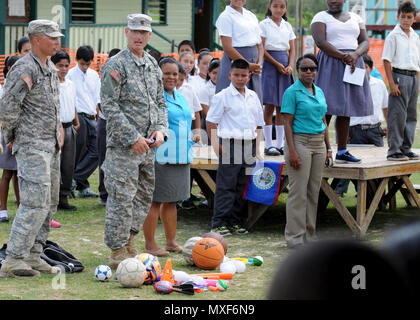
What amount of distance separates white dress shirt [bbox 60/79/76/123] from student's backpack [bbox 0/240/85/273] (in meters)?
2.88

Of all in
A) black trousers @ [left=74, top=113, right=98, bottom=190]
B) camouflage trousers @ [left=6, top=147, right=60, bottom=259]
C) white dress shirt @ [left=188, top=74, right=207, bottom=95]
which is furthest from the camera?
white dress shirt @ [left=188, top=74, right=207, bottom=95]

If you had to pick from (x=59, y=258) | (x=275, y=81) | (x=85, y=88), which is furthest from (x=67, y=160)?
(x=59, y=258)

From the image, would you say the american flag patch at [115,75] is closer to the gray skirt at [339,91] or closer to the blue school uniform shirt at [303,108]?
the blue school uniform shirt at [303,108]

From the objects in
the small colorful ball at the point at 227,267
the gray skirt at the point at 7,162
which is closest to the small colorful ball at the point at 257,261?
the small colorful ball at the point at 227,267

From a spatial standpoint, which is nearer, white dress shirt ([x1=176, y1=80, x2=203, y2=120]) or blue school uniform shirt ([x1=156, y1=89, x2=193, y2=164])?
blue school uniform shirt ([x1=156, y1=89, x2=193, y2=164])

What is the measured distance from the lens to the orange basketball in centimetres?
628

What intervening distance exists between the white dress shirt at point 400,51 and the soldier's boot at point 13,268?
4591 millimetres

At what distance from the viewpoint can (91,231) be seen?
8.05m

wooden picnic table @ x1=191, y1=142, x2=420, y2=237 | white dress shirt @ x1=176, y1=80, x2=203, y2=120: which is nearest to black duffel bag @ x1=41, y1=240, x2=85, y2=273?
wooden picnic table @ x1=191, y1=142, x2=420, y2=237

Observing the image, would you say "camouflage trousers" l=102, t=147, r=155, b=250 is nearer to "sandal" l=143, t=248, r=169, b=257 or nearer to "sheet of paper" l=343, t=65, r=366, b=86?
"sandal" l=143, t=248, r=169, b=257

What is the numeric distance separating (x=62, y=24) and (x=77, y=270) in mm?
14614

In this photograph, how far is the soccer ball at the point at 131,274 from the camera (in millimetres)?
5551

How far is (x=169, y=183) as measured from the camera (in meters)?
6.79

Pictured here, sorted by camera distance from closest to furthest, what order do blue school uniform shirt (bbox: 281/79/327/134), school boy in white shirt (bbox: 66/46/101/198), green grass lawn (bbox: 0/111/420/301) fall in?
green grass lawn (bbox: 0/111/420/301) < blue school uniform shirt (bbox: 281/79/327/134) < school boy in white shirt (bbox: 66/46/101/198)
